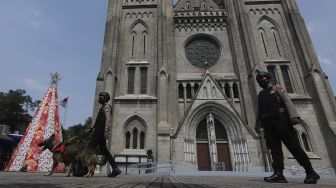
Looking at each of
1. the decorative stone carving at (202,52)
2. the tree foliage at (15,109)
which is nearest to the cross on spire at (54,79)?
the decorative stone carving at (202,52)

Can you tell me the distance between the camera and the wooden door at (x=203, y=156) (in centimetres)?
1734

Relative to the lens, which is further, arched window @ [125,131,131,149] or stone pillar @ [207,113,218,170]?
arched window @ [125,131,131,149]

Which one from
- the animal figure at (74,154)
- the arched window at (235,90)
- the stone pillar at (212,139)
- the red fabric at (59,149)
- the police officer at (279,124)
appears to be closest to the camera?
the police officer at (279,124)

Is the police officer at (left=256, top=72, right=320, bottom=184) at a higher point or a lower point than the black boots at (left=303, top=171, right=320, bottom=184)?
higher

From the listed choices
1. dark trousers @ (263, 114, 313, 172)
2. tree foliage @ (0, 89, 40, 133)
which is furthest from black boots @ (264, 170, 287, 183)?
tree foliage @ (0, 89, 40, 133)

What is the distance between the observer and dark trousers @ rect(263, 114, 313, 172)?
398 centimetres

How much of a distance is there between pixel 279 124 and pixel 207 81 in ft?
48.4

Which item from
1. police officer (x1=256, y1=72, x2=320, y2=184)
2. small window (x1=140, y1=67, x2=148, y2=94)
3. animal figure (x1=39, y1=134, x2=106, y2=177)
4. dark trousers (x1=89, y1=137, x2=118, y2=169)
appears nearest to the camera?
police officer (x1=256, y1=72, x2=320, y2=184)

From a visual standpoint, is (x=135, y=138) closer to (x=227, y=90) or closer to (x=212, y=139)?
(x=212, y=139)

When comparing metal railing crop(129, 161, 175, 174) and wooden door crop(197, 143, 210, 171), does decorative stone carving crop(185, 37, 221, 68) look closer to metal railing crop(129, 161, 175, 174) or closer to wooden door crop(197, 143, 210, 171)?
wooden door crop(197, 143, 210, 171)

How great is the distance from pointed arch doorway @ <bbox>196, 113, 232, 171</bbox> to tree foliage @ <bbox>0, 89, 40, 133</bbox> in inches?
1393

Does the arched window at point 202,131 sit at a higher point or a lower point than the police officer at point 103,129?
higher

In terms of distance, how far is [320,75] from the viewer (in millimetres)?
18281

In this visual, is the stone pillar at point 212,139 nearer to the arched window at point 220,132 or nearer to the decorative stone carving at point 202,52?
the arched window at point 220,132
